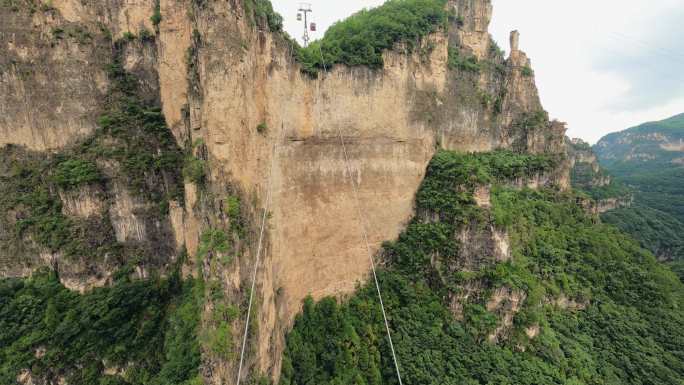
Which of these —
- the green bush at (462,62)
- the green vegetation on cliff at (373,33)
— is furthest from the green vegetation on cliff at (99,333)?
the green bush at (462,62)

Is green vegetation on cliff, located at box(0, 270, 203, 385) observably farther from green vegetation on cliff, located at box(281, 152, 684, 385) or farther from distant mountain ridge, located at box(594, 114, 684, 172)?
distant mountain ridge, located at box(594, 114, 684, 172)

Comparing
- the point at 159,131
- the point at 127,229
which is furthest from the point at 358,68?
the point at 127,229

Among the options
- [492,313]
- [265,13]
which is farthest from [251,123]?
[492,313]

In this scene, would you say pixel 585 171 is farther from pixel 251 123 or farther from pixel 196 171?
pixel 196 171

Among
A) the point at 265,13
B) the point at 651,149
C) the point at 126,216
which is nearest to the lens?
the point at 126,216

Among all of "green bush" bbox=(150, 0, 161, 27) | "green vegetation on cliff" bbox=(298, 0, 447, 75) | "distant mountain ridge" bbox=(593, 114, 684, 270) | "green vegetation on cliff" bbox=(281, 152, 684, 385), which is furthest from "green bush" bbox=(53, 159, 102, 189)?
"distant mountain ridge" bbox=(593, 114, 684, 270)

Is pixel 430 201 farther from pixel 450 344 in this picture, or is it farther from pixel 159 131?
pixel 159 131
